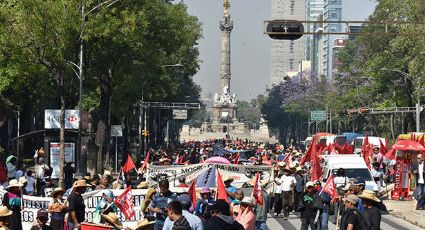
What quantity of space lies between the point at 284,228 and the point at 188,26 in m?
51.1

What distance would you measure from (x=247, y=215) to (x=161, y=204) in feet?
6.56

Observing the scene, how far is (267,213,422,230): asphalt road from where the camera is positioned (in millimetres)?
26969

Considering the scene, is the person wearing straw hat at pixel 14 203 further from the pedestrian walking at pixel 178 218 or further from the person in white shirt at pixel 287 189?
the person in white shirt at pixel 287 189

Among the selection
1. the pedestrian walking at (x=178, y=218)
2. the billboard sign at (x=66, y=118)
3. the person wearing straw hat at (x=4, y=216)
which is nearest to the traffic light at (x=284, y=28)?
the pedestrian walking at (x=178, y=218)

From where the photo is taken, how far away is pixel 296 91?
14325cm

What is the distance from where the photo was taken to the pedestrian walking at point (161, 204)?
17.1 metres

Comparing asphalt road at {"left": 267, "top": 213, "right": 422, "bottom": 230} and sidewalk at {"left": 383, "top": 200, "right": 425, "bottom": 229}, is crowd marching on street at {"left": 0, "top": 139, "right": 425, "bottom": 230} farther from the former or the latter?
sidewalk at {"left": 383, "top": 200, "right": 425, "bottom": 229}

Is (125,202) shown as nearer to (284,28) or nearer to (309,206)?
(309,206)

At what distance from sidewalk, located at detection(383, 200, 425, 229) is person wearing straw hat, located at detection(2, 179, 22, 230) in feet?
41.2

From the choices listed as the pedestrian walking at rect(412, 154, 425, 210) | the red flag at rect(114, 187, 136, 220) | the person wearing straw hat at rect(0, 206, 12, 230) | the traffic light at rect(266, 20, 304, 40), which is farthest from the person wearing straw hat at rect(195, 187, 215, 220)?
the pedestrian walking at rect(412, 154, 425, 210)

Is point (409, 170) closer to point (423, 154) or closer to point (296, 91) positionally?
point (423, 154)

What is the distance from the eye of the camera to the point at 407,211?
3033 cm

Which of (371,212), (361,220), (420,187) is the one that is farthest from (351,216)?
(420,187)

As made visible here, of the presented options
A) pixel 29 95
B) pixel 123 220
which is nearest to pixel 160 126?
pixel 29 95
